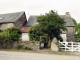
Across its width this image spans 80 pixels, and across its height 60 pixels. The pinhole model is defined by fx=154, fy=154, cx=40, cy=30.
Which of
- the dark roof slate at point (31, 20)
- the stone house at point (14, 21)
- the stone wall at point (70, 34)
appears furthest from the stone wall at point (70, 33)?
the stone house at point (14, 21)

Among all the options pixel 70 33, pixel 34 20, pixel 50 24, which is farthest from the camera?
pixel 34 20

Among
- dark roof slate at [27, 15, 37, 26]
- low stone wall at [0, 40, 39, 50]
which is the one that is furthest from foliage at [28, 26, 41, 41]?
dark roof slate at [27, 15, 37, 26]

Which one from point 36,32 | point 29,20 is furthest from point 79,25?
point 36,32

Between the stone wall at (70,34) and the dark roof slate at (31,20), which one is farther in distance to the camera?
the dark roof slate at (31,20)

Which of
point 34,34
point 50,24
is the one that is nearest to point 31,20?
point 34,34

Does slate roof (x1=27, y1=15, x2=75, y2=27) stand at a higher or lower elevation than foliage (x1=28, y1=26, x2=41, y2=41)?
higher

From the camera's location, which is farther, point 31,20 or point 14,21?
point 31,20

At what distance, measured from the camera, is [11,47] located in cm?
2333

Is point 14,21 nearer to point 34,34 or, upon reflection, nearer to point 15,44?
point 34,34

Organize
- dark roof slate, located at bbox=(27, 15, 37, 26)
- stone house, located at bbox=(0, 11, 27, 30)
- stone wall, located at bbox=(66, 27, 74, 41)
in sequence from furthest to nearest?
dark roof slate, located at bbox=(27, 15, 37, 26) → stone wall, located at bbox=(66, 27, 74, 41) → stone house, located at bbox=(0, 11, 27, 30)

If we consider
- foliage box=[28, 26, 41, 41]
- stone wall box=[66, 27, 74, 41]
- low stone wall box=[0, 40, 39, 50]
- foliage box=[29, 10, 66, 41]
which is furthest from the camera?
stone wall box=[66, 27, 74, 41]

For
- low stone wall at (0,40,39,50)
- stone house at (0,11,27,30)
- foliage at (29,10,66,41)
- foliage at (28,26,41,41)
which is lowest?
low stone wall at (0,40,39,50)

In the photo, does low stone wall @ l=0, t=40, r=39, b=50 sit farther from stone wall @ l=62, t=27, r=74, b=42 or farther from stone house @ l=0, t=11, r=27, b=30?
stone wall @ l=62, t=27, r=74, b=42

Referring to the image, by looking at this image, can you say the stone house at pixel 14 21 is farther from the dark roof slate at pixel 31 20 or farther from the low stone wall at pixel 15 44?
the low stone wall at pixel 15 44
